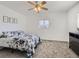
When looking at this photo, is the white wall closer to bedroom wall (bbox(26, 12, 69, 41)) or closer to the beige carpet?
bedroom wall (bbox(26, 12, 69, 41))

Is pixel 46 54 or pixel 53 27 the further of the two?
pixel 53 27

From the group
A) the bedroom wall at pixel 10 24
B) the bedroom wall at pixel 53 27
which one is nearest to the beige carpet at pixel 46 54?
the bedroom wall at pixel 10 24

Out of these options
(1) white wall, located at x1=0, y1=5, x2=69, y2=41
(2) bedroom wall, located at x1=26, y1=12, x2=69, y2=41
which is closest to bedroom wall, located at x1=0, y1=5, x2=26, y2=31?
(1) white wall, located at x1=0, y1=5, x2=69, y2=41

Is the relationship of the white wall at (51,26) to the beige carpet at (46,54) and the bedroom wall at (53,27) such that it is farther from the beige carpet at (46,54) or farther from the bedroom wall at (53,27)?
the beige carpet at (46,54)

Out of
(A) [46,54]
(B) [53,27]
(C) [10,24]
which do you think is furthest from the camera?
(B) [53,27]

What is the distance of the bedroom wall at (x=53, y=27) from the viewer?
21.1 ft

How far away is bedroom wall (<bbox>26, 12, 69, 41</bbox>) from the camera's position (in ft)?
21.1

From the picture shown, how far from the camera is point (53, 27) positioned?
6.68 meters

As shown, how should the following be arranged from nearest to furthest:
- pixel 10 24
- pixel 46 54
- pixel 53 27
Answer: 1. pixel 46 54
2. pixel 10 24
3. pixel 53 27

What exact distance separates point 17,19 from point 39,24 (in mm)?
1873

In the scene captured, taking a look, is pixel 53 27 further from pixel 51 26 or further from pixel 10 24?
pixel 10 24

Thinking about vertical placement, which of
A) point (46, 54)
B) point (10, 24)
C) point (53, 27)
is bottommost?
point (46, 54)

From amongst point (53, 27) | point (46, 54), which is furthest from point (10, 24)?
point (53, 27)

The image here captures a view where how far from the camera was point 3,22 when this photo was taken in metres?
4.38
